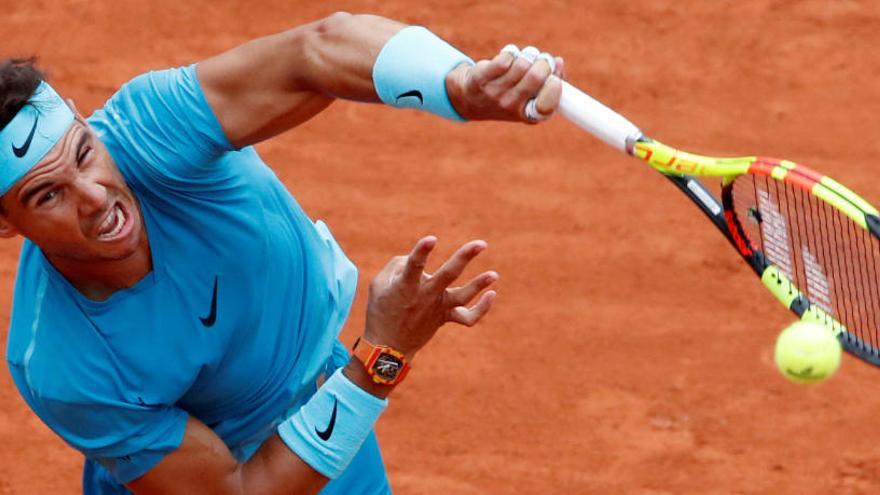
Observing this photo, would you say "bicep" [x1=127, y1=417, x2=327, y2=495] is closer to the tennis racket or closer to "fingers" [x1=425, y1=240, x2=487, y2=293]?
"fingers" [x1=425, y1=240, x2=487, y2=293]

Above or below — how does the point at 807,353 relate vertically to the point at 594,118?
below

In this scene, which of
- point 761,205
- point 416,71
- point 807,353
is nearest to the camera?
point 416,71

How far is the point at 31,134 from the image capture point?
3633 mm

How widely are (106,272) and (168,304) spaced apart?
18 centimetres

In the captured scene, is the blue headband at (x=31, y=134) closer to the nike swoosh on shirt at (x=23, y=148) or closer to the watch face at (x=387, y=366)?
the nike swoosh on shirt at (x=23, y=148)

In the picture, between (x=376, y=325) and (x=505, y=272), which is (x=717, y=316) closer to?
(x=505, y=272)

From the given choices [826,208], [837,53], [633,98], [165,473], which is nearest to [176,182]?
[165,473]

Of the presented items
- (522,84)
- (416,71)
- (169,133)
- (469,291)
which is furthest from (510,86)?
(169,133)

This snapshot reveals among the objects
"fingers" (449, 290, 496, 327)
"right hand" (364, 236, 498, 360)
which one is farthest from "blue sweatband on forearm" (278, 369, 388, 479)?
"fingers" (449, 290, 496, 327)

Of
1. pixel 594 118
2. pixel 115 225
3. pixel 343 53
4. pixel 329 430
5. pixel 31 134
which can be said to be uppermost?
pixel 594 118

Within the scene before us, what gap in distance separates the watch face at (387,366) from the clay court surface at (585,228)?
186 cm

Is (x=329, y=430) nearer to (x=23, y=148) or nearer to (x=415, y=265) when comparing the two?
(x=415, y=265)

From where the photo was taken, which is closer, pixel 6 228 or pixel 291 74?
pixel 291 74

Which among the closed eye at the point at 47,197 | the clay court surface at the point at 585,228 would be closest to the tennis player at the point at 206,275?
the closed eye at the point at 47,197
